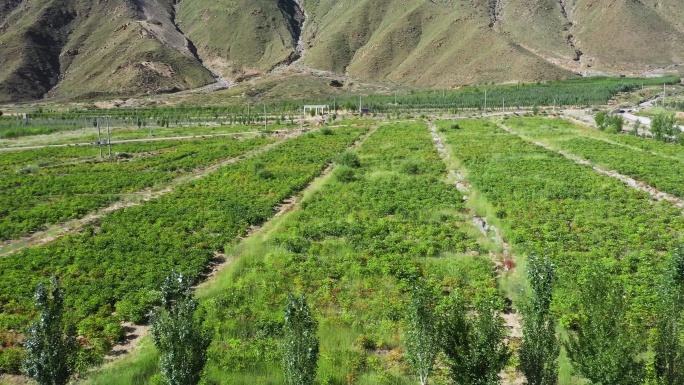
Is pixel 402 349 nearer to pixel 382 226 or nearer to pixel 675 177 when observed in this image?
pixel 382 226

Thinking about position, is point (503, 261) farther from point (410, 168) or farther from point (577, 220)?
point (410, 168)

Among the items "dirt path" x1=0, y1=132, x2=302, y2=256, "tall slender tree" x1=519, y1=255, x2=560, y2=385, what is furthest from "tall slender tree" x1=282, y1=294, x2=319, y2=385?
"dirt path" x1=0, y1=132, x2=302, y2=256

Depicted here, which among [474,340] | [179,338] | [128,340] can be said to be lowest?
[128,340]

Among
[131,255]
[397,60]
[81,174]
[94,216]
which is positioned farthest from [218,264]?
[397,60]

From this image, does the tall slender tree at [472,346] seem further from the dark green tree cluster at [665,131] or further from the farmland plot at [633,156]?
the dark green tree cluster at [665,131]

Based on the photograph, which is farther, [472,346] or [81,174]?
[81,174]

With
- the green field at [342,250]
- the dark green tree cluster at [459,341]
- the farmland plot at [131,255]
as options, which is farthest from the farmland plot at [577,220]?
the farmland plot at [131,255]
